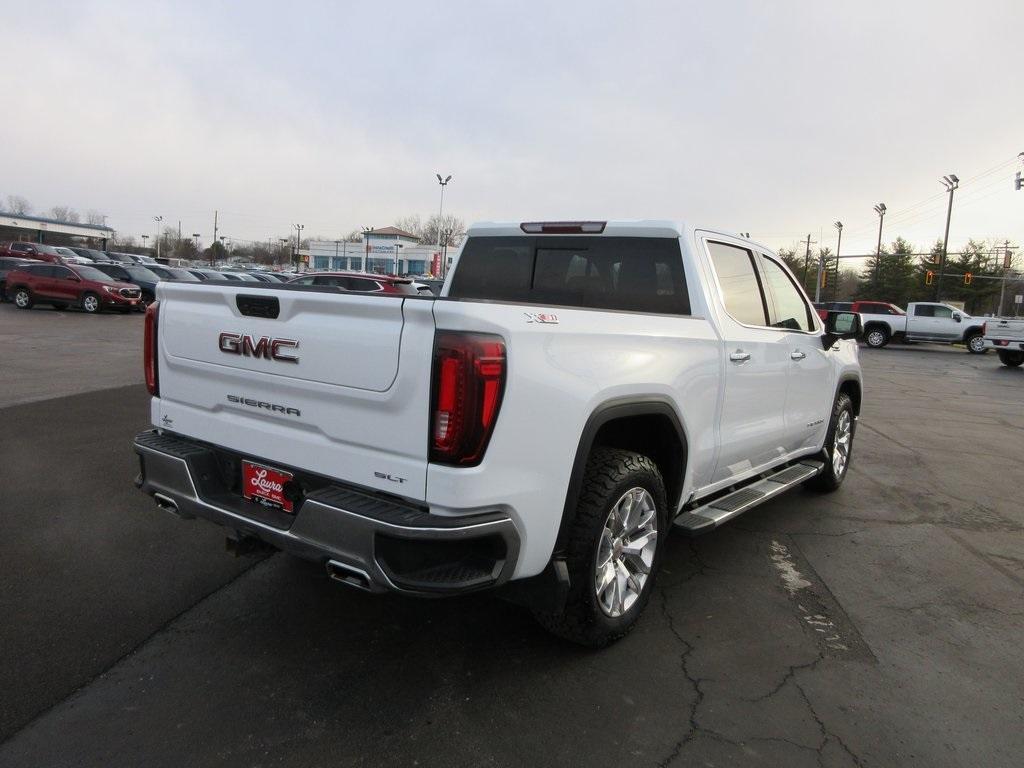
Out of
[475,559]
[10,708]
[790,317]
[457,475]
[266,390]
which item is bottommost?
[10,708]

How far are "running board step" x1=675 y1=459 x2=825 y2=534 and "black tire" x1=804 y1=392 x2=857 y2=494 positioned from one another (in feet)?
1.91

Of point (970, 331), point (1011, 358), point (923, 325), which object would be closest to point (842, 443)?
point (1011, 358)

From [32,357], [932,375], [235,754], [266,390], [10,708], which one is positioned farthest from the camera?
[932,375]

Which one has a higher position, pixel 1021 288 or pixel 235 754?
pixel 1021 288

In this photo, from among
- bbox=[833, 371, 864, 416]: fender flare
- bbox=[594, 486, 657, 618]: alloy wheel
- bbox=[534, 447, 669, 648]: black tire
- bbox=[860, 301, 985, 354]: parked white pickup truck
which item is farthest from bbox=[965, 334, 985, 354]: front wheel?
bbox=[534, 447, 669, 648]: black tire

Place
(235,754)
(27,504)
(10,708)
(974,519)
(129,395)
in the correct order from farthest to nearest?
(129,395)
(974,519)
(27,504)
(10,708)
(235,754)

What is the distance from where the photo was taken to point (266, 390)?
297 centimetres

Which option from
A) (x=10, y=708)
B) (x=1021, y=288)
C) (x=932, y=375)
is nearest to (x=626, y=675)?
(x=10, y=708)

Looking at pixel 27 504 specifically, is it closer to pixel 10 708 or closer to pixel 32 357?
pixel 10 708

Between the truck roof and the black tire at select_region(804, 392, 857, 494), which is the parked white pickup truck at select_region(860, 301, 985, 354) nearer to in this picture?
the black tire at select_region(804, 392, 857, 494)

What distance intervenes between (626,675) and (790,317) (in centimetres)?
307

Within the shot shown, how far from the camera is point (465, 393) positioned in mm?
2434

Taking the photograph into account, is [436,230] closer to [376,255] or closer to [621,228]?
[376,255]

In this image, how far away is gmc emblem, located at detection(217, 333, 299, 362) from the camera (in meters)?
2.85
